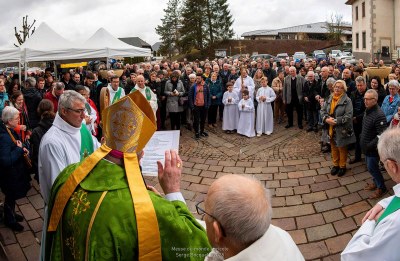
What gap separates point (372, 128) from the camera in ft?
18.1

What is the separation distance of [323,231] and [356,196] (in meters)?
1.28

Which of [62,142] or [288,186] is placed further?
[288,186]

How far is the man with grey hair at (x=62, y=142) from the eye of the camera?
306 cm

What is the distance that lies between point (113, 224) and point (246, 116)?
828 cm

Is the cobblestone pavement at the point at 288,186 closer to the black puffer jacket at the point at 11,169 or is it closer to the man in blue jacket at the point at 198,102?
the man in blue jacket at the point at 198,102

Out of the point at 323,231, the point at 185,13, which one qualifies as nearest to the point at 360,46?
the point at 185,13

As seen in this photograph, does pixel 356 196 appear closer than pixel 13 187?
No

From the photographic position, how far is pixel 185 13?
153 feet

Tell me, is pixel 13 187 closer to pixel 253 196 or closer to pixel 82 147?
pixel 82 147

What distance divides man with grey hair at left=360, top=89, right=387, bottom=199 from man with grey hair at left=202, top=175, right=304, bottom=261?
14.3 feet

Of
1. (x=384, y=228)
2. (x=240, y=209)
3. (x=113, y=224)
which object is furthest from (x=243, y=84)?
(x=240, y=209)

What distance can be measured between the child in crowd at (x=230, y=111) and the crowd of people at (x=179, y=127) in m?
0.03

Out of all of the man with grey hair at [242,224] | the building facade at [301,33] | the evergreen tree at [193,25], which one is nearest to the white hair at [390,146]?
the man with grey hair at [242,224]

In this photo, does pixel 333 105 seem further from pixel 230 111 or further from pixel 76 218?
pixel 76 218
